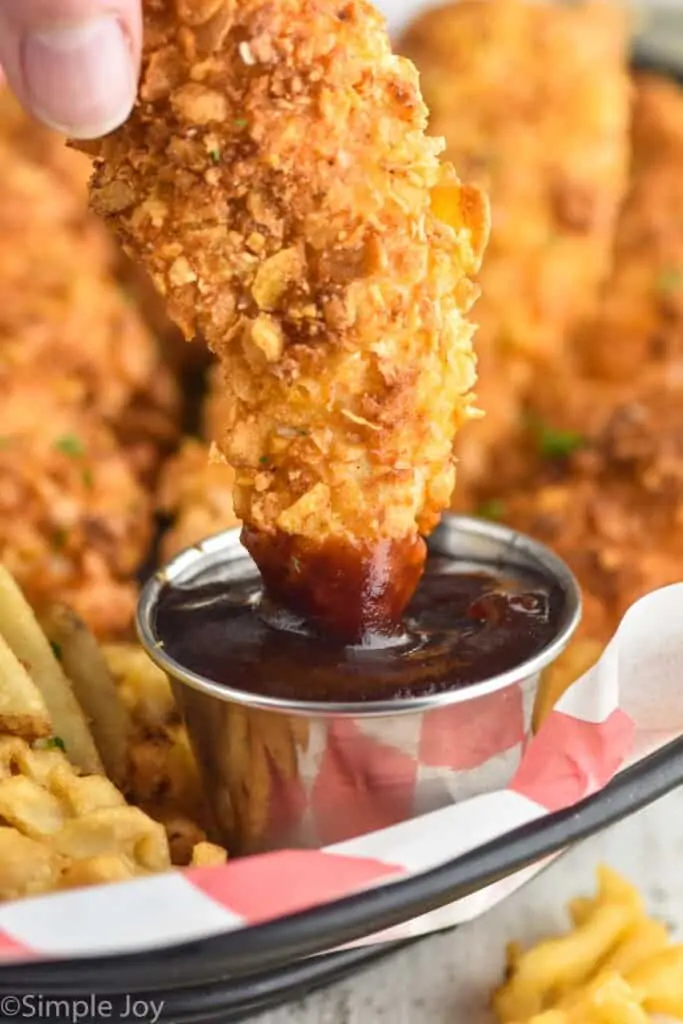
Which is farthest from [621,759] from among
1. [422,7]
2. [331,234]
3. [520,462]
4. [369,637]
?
[422,7]

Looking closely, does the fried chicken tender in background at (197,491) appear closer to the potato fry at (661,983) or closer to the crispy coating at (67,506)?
the crispy coating at (67,506)

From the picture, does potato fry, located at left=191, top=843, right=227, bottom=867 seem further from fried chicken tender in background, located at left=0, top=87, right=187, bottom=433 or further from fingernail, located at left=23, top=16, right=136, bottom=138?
fried chicken tender in background, located at left=0, top=87, right=187, bottom=433

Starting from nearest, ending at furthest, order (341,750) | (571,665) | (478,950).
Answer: (341,750) < (478,950) < (571,665)

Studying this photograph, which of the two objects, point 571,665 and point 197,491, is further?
point 197,491

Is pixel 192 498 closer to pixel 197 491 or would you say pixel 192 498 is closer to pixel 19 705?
pixel 197 491

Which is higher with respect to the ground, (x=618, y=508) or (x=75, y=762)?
(x=75, y=762)

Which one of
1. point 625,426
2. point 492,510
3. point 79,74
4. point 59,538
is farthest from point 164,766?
point 625,426

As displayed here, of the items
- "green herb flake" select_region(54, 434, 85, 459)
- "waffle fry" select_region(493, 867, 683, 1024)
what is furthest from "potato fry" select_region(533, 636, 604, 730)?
"green herb flake" select_region(54, 434, 85, 459)

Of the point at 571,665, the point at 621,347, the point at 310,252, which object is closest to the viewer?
the point at 310,252
